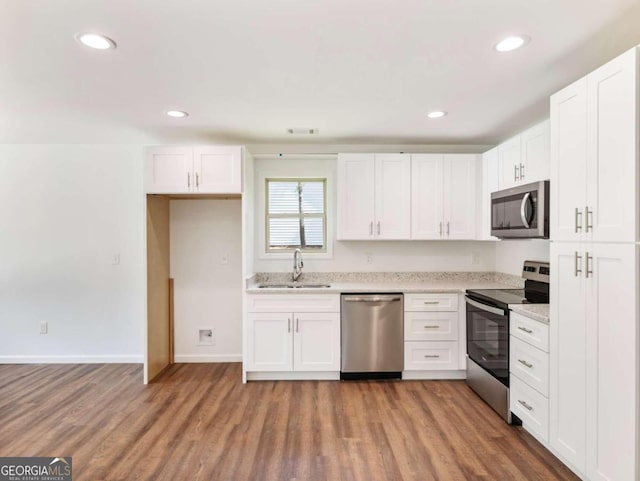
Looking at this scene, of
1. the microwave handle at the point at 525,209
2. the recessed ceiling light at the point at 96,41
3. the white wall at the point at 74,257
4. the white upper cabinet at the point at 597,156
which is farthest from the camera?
the white wall at the point at 74,257

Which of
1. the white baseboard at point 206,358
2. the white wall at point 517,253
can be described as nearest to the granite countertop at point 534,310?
the white wall at point 517,253

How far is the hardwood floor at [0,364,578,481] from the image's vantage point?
6.76 feet

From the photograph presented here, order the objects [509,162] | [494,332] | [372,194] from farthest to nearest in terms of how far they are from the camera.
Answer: [372,194]
[509,162]
[494,332]

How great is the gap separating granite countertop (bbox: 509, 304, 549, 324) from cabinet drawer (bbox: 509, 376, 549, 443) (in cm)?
50

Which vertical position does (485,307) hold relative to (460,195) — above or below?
below

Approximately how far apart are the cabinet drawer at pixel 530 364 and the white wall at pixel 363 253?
59.7 inches

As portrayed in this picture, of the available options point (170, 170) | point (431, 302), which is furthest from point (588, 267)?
point (170, 170)

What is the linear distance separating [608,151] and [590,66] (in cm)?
79

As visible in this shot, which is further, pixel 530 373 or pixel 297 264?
pixel 297 264

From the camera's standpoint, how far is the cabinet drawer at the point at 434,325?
3340 millimetres

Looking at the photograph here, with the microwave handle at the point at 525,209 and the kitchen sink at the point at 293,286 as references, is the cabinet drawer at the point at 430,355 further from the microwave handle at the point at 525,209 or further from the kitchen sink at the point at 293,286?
the microwave handle at the point at 525,209

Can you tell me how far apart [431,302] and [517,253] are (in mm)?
1084

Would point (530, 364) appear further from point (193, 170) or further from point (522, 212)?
point (193, 170)

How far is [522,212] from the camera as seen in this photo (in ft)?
8.15
